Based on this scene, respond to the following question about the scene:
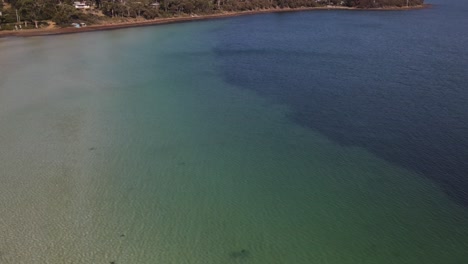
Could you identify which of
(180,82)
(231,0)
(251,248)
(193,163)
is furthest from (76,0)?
(251,248)

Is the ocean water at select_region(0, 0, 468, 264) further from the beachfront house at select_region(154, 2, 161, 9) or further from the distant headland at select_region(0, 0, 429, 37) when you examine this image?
the beachfront house at select_region(154, 2, 161, 9)

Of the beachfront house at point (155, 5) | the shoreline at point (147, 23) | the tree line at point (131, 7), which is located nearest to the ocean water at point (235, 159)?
the shoreline at point (147, 23)

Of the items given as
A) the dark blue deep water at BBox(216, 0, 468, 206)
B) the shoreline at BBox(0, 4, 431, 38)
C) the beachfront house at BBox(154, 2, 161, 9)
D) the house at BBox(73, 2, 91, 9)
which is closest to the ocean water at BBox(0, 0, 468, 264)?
the dark blue deep water at BBox(216, 0, 468, 206)

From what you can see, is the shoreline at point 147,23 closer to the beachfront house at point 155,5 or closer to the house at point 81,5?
the beachfront house at point 155,5

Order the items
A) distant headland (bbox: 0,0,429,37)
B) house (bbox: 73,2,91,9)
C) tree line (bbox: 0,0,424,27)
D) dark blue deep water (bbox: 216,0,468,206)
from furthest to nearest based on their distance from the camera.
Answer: house (bbox: 73,2,91,9), tree line (bbox: 0,0,424,27), distant headland (bbox: 0,0,429,37), dark blue deep water (bbox: 216,0,468,206)

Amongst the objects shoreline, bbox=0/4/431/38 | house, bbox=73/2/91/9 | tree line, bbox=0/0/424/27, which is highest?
house, bbox=73/2/91/9
